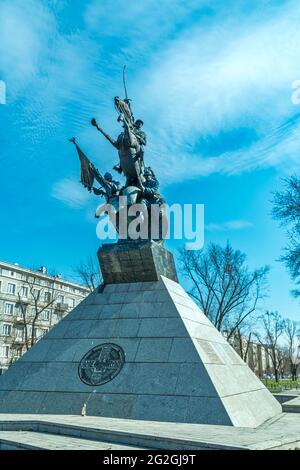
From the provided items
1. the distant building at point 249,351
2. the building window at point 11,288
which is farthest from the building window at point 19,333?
the distant building at point 249,351

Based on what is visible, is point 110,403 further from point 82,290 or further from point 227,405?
point 82,290

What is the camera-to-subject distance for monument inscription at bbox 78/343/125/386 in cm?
955

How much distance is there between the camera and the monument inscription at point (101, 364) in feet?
31.3

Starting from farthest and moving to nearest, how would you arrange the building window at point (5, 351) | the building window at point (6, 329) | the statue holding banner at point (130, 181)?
the building window at point (6, 329)
the building window at point (5, 351)
the statue holding banner at point (130, 181)

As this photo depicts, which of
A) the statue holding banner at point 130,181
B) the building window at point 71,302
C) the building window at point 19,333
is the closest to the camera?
the statue holding banner at point 130,181

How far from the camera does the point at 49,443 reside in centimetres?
594

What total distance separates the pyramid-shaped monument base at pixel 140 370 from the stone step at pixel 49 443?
2267 mm

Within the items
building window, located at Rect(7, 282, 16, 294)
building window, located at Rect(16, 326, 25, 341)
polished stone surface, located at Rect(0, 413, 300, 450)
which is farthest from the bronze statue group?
building window, located at Rect(7, 282, 16, 294)

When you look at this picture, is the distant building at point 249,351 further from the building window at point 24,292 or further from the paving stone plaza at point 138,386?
the paving stone plaza at point 138,386

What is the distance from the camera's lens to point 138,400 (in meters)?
8.62

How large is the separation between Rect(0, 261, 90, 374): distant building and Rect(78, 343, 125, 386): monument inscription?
1175 inches

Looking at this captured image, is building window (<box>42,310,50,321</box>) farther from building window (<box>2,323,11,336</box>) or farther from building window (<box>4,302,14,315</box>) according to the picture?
building window (<box>2,323,11,336</box>)

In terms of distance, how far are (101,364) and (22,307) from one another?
34.4m

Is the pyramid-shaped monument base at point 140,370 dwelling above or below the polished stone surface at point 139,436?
above
